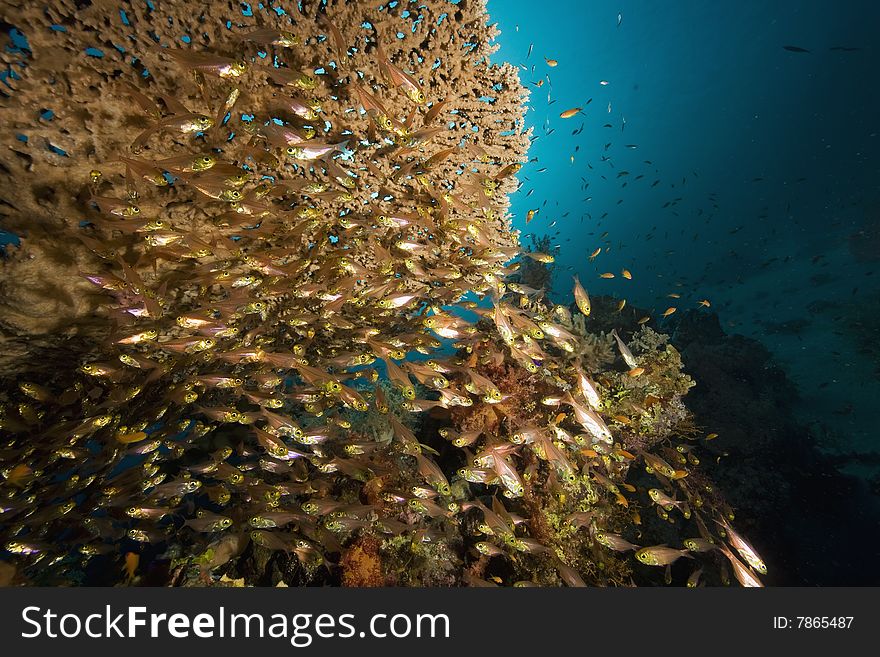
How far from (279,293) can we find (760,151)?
A: 257 feet

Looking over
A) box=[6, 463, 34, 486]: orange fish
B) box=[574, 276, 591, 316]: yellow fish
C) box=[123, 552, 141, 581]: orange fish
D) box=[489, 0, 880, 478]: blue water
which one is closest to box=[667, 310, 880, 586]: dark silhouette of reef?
box=[489, 0, 880, 478]: blue water

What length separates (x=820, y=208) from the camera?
4353 centimetres

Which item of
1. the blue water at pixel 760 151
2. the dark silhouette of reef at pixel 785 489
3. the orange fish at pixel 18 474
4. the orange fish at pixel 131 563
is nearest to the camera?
the orange fish at pixel 18 474

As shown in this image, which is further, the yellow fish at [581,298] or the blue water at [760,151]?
the blue water at [760,151]

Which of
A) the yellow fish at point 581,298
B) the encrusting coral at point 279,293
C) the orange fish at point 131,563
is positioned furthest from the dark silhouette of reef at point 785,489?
the orange fish at point 131,563

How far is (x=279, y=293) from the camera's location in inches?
194

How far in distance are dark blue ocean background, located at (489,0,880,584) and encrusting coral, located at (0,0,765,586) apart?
27.0 ft

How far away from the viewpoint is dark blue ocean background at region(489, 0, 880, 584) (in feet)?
44.8

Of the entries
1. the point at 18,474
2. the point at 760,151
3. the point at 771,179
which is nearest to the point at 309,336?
the point at 18,474

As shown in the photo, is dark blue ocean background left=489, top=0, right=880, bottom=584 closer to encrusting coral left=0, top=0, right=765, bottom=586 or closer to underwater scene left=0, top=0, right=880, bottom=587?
underwater scene left=0, top=0, right=880, bottom=587

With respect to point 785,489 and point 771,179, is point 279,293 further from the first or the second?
point 771,179

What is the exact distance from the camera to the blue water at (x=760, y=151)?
67.9 ft

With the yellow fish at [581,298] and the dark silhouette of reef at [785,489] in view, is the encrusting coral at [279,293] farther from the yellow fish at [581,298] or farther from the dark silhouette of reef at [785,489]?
the dark silhouette of reef at [785,489]

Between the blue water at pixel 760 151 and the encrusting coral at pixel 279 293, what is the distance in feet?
54.0
